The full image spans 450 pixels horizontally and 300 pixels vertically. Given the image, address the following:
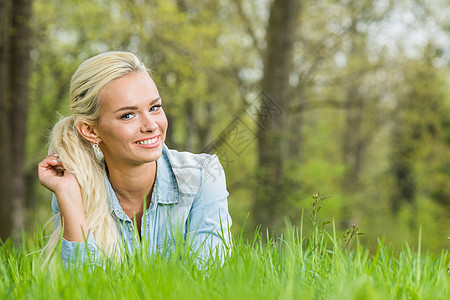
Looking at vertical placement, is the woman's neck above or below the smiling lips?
below

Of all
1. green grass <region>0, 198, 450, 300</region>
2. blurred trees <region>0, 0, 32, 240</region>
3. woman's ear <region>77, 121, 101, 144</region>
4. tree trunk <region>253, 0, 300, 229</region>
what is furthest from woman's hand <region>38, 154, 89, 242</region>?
tree trunk <region>253, 0, 300, 229</region>

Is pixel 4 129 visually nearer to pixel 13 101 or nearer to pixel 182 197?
pixel 13 101

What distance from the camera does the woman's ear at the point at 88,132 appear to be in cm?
298

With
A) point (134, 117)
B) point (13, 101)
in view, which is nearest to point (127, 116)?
point (134, 117)

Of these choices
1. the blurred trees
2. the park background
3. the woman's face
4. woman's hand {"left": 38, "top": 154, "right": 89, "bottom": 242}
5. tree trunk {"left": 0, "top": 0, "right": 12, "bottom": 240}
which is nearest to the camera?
woman's hand {"left": 38, "top": 154, "right": 89, "bottom": 242}

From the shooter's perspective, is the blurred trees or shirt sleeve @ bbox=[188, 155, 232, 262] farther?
the blurred trees

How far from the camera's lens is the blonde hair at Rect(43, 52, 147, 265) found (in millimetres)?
2797

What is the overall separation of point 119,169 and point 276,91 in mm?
6805

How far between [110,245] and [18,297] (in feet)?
3.24

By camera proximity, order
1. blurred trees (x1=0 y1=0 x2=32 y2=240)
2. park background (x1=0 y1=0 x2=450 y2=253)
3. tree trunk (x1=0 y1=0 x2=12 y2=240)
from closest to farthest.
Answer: tree trunk (x1=0 y1=0 x2=12 y2=240), blurred trees (x1=0 y1=0 x2=32 y2=240), park background (x1=0 y1=0 x2=450 y2=253)

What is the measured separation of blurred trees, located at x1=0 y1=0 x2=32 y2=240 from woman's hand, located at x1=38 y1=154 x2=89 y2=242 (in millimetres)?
5295

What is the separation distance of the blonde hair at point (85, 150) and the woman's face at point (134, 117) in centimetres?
5

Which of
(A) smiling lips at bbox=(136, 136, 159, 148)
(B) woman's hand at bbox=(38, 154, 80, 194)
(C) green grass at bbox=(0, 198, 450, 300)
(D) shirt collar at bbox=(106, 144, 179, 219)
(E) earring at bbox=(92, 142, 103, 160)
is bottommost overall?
(C) green grass at bbox=(0, 198, 450, 300)

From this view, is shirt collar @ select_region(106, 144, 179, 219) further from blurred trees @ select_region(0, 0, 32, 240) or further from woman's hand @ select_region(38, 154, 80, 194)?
blurred trees @ select_region(0, 0, 32, 240)
